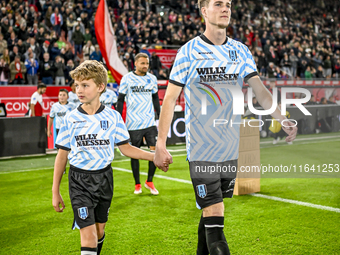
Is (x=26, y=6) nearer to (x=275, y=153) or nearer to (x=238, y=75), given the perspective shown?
(x=275, y=153)

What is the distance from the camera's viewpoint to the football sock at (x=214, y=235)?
9.02 feet

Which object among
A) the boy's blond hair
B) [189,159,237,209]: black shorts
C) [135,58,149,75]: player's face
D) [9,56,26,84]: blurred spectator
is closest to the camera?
[189,159,237,209]: black shorts

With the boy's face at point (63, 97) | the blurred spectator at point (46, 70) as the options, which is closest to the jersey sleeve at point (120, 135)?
the boy's face at point (63, 97)

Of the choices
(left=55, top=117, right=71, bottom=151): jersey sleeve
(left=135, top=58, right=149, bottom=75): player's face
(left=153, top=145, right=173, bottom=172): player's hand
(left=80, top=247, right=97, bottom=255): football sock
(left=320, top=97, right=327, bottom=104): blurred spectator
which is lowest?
(left=80, top=247, right=97, bottom=255): football sock

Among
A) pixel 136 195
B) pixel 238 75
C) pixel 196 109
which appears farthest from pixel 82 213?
pixel 136 195

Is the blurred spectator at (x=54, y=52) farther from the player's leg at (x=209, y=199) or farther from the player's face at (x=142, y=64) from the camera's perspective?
the player's leg at (x=209, y=199)

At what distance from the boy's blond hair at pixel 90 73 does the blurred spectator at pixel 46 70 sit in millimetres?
12520

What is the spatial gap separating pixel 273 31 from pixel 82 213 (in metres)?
26.4

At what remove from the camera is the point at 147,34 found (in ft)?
65.6

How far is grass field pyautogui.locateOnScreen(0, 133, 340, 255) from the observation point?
416 cm

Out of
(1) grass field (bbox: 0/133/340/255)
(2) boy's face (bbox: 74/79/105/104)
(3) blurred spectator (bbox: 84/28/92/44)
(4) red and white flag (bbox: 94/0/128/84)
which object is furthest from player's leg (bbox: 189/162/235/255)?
(3) blurred spectator (bbox: 84/28/92/44)

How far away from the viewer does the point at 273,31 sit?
88.7ft

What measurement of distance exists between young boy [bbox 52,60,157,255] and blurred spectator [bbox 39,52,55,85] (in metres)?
12.6

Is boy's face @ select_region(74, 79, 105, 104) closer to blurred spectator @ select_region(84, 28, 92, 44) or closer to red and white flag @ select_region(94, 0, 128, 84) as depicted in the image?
red and white flag @ select_region(94, 0, 128, 84)
